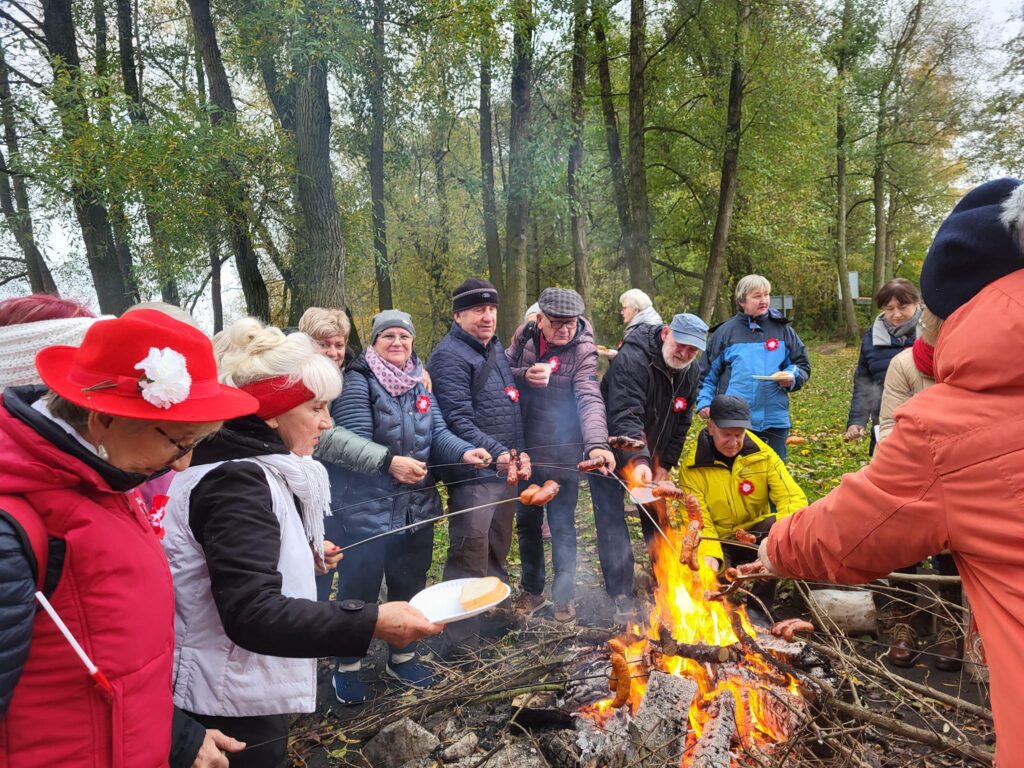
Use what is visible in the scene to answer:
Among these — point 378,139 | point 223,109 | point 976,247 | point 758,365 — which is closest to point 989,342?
point 976,247

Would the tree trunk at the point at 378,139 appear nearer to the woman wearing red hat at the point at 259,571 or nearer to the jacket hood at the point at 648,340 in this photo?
the jacket hood at the point at 648,340

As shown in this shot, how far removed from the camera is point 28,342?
5.92 feet

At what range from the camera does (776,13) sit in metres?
15.5

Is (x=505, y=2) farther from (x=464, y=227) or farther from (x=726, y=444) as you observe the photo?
(x=464, y=227)

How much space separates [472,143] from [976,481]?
89.3 feet

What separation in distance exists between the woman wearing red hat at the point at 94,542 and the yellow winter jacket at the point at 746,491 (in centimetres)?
393

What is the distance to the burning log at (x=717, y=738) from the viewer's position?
2.67m

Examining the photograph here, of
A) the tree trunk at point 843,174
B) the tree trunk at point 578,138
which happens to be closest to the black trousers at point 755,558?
the tree trunk at point 578,138

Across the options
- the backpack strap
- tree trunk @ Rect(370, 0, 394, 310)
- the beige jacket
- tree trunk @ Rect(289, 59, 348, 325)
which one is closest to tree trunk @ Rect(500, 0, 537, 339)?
tree trunk @ Rect(370, 0, 394, 310)

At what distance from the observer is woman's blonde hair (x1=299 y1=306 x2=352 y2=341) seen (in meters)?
4.25

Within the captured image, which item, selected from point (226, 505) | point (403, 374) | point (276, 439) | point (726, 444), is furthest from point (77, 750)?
point (726, 444)

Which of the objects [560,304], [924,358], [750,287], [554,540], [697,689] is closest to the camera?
[697,689]

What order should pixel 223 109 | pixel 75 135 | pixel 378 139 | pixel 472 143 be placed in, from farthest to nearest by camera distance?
pixel 472 143, pixel 378 139, pixel 223 109, pixel 75 135

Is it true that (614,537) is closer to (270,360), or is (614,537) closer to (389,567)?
(389,567)
